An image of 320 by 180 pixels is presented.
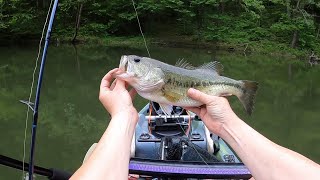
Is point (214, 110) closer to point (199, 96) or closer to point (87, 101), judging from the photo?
point (199, 96)

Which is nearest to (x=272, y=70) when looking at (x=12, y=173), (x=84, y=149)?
(x=84, y=149)

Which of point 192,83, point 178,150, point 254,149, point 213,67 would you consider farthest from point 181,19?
point 254,149

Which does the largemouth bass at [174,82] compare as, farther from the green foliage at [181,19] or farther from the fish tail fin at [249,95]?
the green foliage at [181,19]

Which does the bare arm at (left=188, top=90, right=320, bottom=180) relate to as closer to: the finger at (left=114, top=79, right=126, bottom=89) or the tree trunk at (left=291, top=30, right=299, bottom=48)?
the finger at (left=114, top=79, right=126, bottom=89)

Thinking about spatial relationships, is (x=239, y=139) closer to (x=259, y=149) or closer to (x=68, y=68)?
(x=259, y=149)

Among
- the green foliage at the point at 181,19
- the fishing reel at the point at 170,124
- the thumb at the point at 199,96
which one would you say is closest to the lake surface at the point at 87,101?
the green foliage at the point at 181,19
